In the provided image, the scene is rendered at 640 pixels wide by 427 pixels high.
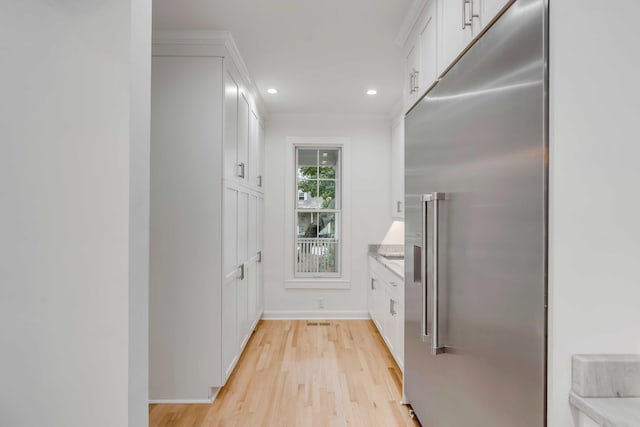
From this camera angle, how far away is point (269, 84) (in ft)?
11.3

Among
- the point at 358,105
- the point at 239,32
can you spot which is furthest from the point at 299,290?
the point at 239,32

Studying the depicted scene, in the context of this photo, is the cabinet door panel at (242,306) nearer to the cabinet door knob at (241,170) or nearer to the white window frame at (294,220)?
the cabinet door knob at (241,170)

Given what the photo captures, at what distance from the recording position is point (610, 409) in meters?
0.86


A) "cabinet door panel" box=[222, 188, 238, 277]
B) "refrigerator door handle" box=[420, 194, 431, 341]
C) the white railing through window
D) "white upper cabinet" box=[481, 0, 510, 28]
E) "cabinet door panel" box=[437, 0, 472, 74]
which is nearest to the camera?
"white upper cabinet" box=[481, 0, 510, 28]

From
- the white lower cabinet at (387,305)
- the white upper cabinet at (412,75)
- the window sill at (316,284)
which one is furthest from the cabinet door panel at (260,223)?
Result: the white upper cabinet at (412,75)

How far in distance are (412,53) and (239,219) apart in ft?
6.10

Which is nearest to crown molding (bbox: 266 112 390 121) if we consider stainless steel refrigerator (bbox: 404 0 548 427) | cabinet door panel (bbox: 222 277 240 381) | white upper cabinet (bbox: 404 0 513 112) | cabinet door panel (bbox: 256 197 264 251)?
cabinet door panel (bbox: 256 197 264 251)

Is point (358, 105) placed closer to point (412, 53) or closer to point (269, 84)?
point (269, 84)

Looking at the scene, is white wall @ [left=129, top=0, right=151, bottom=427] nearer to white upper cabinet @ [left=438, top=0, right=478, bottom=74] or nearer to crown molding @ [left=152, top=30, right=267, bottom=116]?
white upper cabinet @ [left=438, top=0, right=478, bottom=74]

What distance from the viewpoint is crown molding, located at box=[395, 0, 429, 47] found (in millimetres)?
2004

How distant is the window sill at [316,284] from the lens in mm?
4453

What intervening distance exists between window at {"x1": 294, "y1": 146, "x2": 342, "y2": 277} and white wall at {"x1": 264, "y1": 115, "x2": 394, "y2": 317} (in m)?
0.19

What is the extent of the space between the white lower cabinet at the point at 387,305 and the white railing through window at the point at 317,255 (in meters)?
0.53

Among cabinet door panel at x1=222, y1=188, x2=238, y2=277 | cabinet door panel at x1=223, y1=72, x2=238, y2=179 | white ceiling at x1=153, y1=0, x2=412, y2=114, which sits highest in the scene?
white ceiling at x1=153, y1=0, x2=412, y2=114
